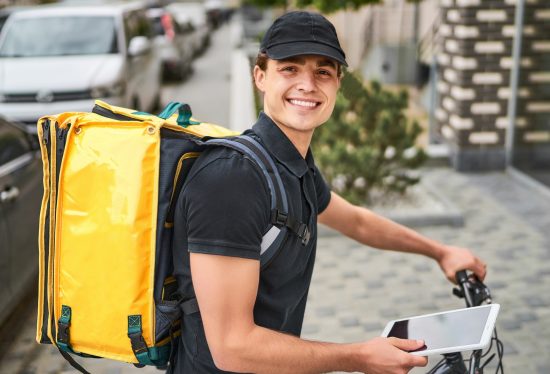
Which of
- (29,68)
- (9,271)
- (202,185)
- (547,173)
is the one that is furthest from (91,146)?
(29,68)

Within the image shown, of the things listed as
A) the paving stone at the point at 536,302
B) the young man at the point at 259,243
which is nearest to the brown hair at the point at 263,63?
the young man at the point at 259,243

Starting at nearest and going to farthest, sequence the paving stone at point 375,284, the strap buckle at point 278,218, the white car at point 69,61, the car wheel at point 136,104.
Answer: the strap buckle at point 278,218 < the paving stone at point 375,284 < the white car at point 69,61 < the car wheel at point 136,104

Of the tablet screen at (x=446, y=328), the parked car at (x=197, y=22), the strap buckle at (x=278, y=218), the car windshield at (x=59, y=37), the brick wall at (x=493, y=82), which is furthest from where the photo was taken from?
the parked car at (x=197, y=22)

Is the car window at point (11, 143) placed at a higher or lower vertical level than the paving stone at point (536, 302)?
higher

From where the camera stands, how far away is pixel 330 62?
2.10 metres

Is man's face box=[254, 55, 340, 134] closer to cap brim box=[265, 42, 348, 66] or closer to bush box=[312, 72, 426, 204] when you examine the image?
cap brim box=[265, 42, 348, 66]

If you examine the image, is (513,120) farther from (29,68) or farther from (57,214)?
(57,214)

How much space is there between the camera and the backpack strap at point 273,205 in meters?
1.93

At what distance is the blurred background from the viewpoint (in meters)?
5.24

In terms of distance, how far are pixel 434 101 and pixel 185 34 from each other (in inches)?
555

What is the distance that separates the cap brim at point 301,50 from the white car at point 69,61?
871 centimetres

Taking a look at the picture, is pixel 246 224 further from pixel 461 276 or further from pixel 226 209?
pixel 461 276

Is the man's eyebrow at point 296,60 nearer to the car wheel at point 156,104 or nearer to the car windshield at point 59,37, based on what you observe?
the car windshield at point 59,37

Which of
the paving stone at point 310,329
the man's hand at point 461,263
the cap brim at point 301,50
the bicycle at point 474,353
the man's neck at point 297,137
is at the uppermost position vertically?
the cap brim at point 301,50
